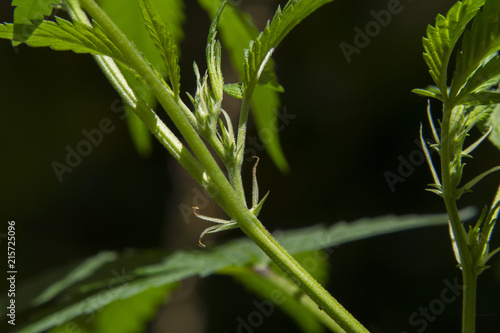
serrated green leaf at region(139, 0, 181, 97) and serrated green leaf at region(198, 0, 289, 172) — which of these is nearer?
serrated green leaf at region(139, 0, 181, 97)

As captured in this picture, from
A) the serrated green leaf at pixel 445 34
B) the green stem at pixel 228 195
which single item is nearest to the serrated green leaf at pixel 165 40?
the green stem at pixel 228 195

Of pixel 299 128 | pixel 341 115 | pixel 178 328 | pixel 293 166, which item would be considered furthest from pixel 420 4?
pixel 178 328

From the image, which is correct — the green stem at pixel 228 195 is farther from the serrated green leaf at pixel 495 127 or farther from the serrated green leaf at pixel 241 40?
the serrated green leaf at pixel 241 40

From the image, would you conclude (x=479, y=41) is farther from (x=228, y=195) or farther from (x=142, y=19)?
(x=142, y=19)

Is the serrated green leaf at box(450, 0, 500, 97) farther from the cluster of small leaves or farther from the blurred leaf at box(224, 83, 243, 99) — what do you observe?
the blurred leaf at box(224, 83, 243, 99)

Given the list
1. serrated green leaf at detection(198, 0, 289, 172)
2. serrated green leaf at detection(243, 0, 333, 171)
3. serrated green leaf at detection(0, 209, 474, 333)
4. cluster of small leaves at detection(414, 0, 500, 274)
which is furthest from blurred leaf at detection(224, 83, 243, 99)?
serrated green leaf at detection(198, 0, 289, 172)

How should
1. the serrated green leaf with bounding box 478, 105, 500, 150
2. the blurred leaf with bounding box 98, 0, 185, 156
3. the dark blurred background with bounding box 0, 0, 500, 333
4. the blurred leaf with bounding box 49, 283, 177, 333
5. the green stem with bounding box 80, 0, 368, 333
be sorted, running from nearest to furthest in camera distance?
the green stem with bounding box 80, 0, 368, 333
the serrated green leaf with bounding box 478, 105, 500, 150
the blurred leaf with bounding box 98, 0, 185, 156
the blurred leaf with bounding box 49, 283, 177, 333
the dark blurred background with bounding box 0, 0, 500, 333
